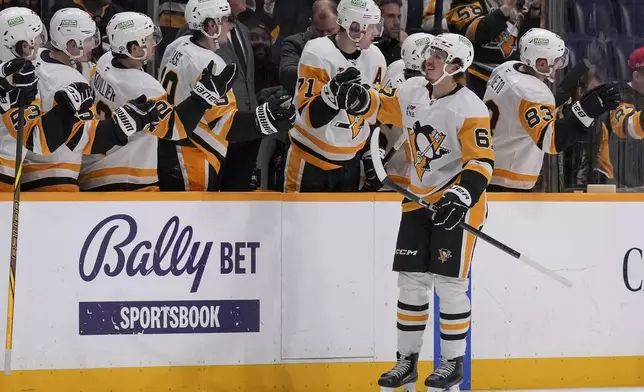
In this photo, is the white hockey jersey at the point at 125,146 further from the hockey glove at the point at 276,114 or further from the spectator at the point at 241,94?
the spectator at the point at 241,94

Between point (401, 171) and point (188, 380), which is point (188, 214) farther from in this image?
point (401, 171)

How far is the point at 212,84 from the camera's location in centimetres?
446

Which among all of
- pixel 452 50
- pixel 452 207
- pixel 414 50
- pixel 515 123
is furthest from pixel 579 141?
pixel 452 207

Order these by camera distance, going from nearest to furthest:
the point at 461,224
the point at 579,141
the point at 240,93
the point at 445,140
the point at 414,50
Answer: the point at 461,224
the point at 445,140
the point at 414,50
the point at 240,93
the point at 579,141

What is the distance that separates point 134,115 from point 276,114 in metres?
0.58

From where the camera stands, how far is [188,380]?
452cm

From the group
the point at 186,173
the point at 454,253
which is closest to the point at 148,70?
the point at 186,173

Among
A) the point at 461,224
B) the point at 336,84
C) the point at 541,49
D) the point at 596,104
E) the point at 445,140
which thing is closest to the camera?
the point at 461,224

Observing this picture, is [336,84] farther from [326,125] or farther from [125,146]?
[125,146]

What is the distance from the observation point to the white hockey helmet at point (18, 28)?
4.36 metres

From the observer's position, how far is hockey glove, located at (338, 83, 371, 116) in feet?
14.3

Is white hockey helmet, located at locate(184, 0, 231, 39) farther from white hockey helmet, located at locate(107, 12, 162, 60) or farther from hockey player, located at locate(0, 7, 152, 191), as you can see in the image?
hockey player, located at locate(0, 7, 152, 191)

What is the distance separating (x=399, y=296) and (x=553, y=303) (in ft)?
2.74

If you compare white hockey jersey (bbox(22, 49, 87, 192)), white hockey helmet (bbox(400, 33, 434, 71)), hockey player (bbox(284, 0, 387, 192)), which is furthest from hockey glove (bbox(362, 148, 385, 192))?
white hockey jersey (bbox(22, 49, 87, 192))
